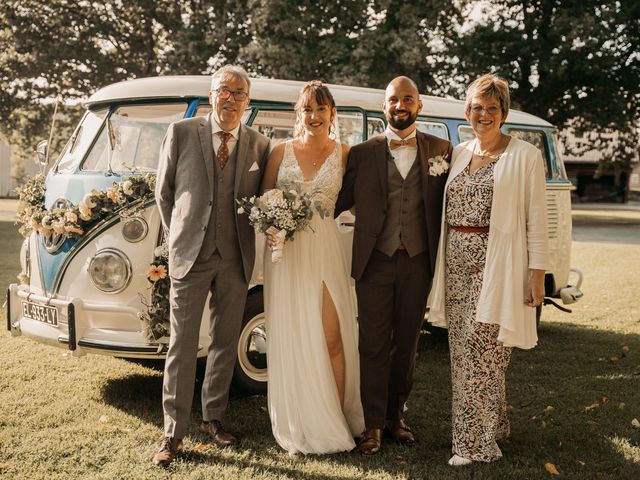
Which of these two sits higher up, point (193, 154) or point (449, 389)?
point (193, 154)

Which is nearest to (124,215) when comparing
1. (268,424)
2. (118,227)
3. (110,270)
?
(118,227)

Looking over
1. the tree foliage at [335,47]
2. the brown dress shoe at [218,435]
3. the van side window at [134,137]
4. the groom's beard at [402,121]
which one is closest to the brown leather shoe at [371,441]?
the brown dress shoe at [218,435]

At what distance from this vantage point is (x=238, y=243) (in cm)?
423

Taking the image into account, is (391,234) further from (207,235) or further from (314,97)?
(207,235)

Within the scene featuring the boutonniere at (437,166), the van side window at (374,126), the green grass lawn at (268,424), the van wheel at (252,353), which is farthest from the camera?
the van side window at (374,126)

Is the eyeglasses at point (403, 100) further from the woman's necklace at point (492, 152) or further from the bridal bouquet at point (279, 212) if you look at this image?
the bridal bouquet at point (279, 212)

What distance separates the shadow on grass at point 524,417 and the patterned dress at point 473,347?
18 cm

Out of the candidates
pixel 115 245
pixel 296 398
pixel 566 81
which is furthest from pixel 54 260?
pixel 566 81

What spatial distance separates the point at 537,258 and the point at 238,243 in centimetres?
177

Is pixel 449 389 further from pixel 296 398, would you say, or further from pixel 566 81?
pixel 566 81

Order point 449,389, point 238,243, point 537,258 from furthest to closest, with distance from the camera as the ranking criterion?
point 449,389 → point 238,243 → point 537,258

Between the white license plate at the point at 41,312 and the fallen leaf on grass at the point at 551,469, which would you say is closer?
the fallen leaf on grass at the point at 551,469

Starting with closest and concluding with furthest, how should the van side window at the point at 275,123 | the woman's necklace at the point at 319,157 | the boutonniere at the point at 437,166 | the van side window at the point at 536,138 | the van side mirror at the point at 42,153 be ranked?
the boutonniere at the point at 437,166, the woman's necklace at the point at 319,157, the van side window at the point at 275,123, the van side mirror at the point at 42,153, the van side window at the point at 536,138

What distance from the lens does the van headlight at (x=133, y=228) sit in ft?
16.0
